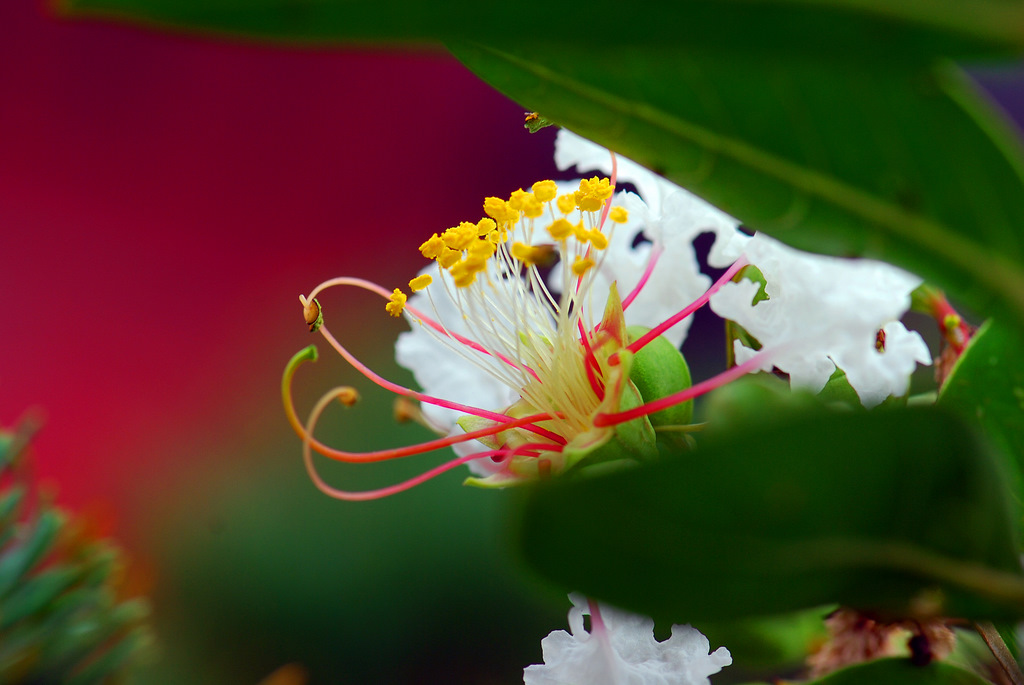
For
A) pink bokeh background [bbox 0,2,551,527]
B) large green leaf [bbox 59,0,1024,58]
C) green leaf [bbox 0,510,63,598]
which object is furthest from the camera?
pink bokeh background [bbox 0,2,551,527]

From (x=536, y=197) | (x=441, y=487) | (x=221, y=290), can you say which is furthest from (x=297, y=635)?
(x=536, y=197)

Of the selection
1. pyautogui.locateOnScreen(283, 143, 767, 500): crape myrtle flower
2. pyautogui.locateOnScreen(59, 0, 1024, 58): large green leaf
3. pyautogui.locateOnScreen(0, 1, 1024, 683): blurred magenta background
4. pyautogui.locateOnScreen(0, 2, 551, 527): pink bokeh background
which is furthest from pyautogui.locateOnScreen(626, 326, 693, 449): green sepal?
pyautogui.locateOnScreen(0, 2, 551, 527): pink bokeh background

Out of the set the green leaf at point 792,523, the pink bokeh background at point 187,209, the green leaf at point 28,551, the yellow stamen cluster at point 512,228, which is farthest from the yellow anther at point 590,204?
the pink bokeh background at point 187,209

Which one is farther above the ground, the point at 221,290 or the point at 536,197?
the point at 221,290

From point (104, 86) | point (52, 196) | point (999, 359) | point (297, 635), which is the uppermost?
point (104, 86)

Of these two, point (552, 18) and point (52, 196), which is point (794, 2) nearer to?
point (552, 18)

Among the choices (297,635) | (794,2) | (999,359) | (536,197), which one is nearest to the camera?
(794,2)

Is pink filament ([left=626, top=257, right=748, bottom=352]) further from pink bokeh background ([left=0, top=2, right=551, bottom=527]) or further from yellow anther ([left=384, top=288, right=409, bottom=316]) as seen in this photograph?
pink bokeh background ([left=0, top=2, right=551, bottom=527])

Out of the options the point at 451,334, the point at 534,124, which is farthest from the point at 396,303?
the point at 534,124

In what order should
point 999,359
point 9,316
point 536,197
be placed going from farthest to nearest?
point 9,316
point 536,197
point 999,359
